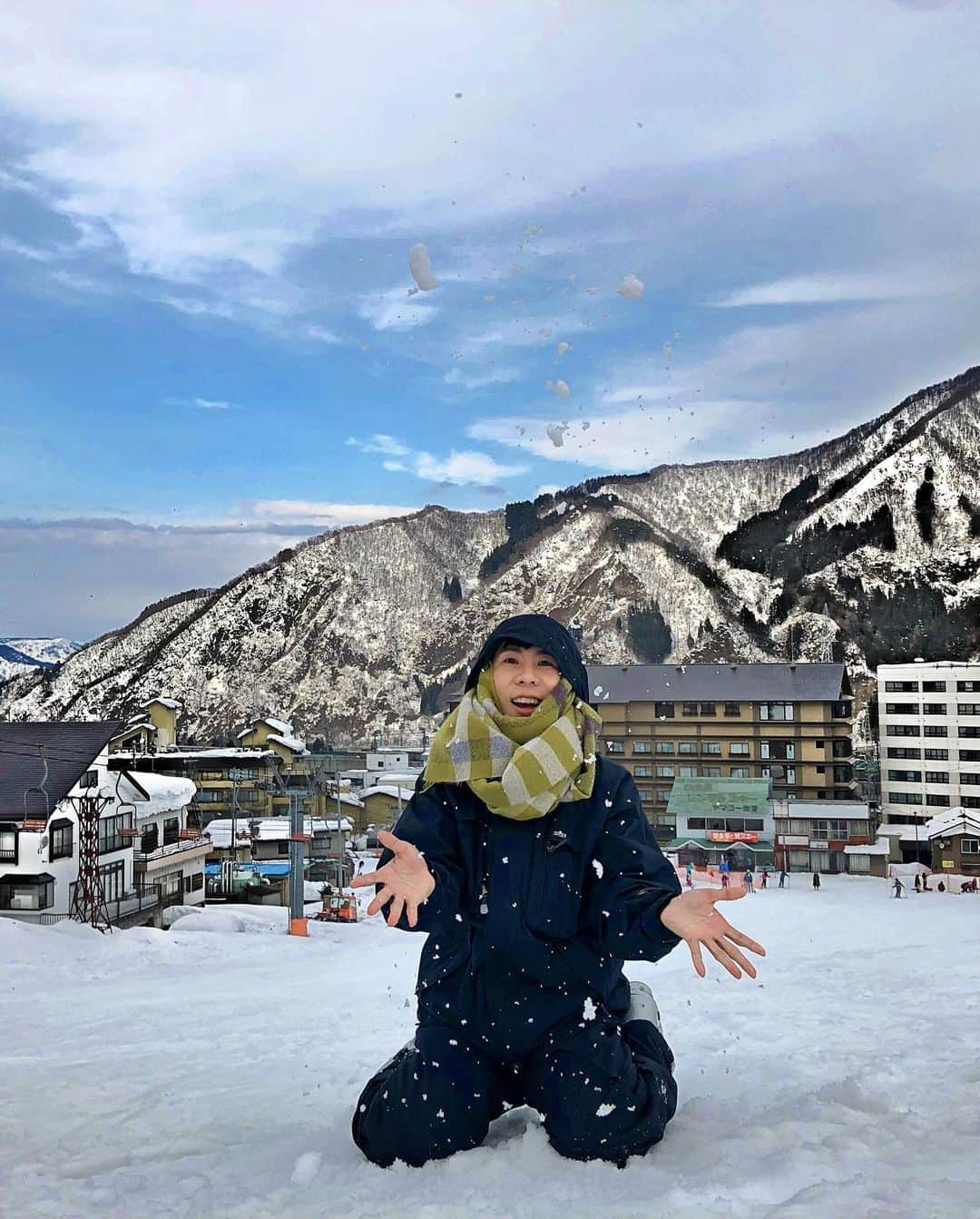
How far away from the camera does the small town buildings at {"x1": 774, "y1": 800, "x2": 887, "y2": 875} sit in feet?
112

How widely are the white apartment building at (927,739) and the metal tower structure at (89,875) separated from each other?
31.7 meters

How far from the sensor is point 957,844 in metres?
33.4

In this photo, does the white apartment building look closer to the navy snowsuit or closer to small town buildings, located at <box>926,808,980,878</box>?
small town buildings, located at <box>926,808,980,878</box>

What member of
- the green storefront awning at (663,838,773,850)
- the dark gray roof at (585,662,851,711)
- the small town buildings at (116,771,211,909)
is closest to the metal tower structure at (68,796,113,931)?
the small town buildings at (116,771,211,909)

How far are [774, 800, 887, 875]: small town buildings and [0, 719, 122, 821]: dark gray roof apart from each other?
23.2 meters

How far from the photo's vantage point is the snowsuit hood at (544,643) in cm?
346

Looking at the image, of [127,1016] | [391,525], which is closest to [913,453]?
[391,525]

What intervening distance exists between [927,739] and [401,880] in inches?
1642

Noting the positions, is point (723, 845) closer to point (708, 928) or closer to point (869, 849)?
point (869, 849)

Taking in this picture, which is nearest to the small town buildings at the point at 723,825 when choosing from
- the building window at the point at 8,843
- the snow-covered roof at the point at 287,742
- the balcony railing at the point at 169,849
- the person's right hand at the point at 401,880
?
the balcony railing at the point at 169,849

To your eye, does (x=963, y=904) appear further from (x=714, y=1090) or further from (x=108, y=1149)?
(x=108, y=1149)

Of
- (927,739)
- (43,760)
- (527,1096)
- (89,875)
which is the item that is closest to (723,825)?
(927,739)

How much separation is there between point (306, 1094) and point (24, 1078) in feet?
4.53

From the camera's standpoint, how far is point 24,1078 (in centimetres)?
430
